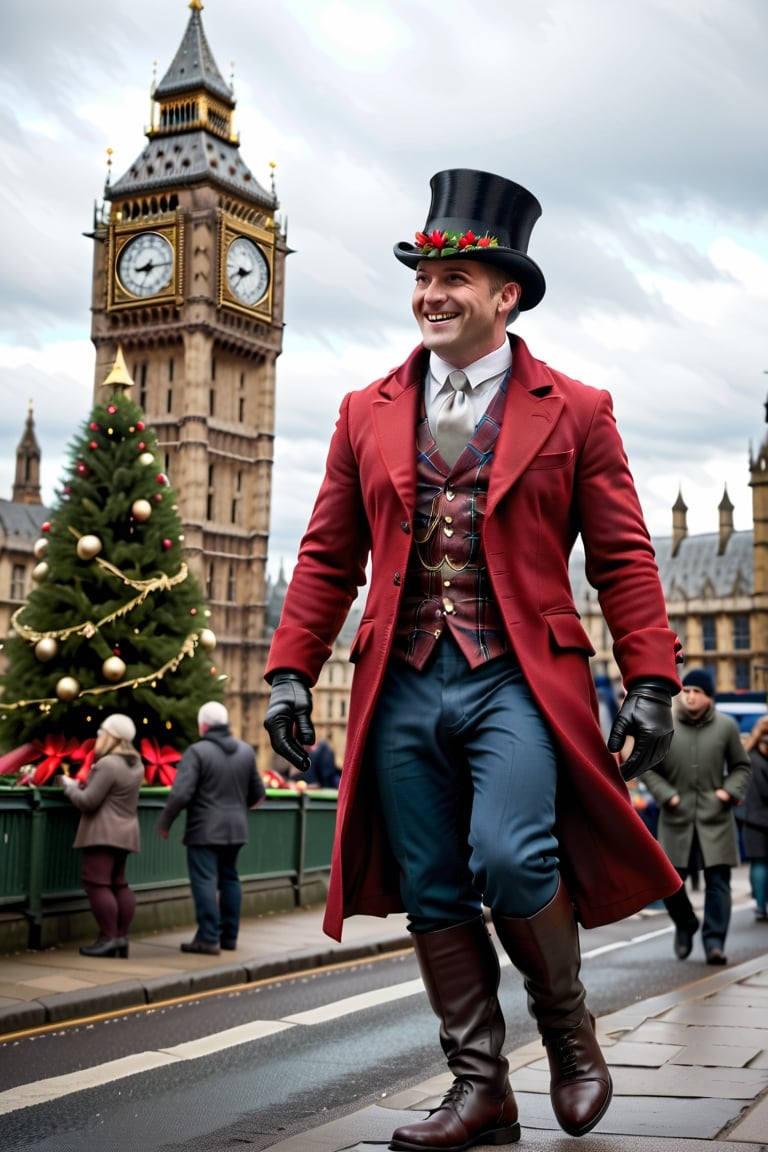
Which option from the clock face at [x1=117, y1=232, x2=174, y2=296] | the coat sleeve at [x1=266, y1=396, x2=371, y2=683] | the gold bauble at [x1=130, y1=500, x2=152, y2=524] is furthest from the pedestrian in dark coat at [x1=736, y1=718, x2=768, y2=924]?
the clock face at [x1=117, y1=232, x2=174, y2=296]

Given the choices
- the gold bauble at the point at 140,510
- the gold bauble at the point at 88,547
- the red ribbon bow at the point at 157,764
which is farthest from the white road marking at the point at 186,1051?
the gold bauble at the point at 140,510

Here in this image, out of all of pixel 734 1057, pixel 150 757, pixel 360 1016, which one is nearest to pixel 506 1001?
pixel 360 1016

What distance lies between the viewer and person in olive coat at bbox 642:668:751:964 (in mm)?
9852

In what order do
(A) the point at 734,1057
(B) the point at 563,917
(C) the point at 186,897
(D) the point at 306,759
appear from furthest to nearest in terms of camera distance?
(C) the point at 186,897
(A) the point at 734,1057
(D) the point at 306,759
(B) the point at 563,917

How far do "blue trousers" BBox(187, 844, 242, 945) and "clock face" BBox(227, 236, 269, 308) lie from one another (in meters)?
88.6

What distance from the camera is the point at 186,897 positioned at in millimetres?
12031

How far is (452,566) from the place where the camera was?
154 inches

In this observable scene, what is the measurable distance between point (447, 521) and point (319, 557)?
1.48 ft

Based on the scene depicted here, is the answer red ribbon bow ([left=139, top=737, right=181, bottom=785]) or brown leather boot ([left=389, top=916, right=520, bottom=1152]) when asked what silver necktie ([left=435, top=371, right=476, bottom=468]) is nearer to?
brown leather boot ([left=389, top=916, right=520, bottom=1152])

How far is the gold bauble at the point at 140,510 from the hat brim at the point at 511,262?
28.8ft

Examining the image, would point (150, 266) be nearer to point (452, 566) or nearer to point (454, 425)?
point (454, 425)

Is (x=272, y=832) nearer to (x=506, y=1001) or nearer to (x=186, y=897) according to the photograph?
(x=186, y=897)

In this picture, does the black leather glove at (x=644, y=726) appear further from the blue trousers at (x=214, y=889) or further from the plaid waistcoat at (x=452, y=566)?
the blue trousers at (x=214, y=889)

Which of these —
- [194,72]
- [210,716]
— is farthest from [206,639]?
[194,72]
